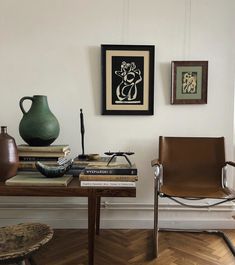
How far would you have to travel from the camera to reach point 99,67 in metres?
2.19

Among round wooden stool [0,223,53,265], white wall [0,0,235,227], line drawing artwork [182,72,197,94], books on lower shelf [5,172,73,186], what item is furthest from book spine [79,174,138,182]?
line drawing artwork [182,72,197,94]

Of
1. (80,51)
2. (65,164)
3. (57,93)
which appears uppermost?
(80,51)

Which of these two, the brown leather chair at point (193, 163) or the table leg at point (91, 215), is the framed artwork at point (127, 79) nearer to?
the brown leather chair at point (193, 163)

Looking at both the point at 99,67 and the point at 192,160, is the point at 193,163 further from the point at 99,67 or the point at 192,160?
the point at 99,67

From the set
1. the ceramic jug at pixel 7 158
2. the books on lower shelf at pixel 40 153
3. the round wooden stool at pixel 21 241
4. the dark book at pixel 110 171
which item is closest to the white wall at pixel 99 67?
the books on lower shelf at pixel 40 153

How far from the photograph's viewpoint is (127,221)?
88.2 inches

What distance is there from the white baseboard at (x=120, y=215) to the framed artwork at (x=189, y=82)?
33.7 inches

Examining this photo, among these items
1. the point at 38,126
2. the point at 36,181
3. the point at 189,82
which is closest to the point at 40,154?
the point at 38,126

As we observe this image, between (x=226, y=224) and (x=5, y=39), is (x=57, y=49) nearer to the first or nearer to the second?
(x=5, y=39)

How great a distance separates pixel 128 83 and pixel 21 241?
138cm

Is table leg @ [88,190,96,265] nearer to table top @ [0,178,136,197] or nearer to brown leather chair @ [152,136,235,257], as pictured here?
table top @ [0,178,136,197]

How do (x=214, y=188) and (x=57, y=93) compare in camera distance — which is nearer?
(x=214, y=188)

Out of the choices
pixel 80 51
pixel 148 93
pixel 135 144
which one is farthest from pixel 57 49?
pixel 135 144

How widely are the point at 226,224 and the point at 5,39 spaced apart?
89.1 inches
